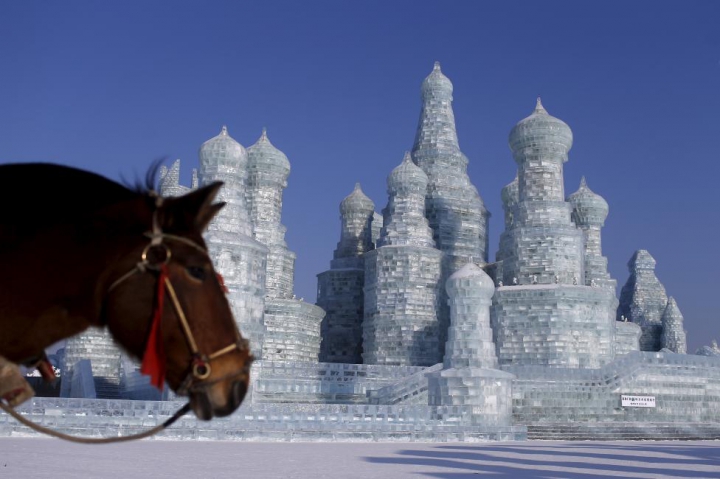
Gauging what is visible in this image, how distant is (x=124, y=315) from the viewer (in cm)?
208

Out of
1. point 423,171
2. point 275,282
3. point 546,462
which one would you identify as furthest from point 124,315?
point 423,171

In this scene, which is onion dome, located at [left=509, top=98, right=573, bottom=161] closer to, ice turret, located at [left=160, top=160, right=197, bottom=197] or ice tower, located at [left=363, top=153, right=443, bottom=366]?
ice tower, located at [left=363, top=153, right=443, bottom=366]

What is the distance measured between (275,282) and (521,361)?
36.9 ft

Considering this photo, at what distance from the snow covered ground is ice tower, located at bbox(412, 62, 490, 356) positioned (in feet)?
73.1

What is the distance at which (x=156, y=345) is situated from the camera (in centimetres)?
206

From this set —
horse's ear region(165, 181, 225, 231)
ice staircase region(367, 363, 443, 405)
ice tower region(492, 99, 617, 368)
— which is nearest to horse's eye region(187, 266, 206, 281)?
horse's ear region(165, 181, 225, 231)

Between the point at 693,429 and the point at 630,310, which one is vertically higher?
the point at 630,310

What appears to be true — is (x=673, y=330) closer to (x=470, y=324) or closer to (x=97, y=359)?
(x=470, y=324)

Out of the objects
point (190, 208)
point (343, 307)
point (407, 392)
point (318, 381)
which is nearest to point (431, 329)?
point (343, 307)

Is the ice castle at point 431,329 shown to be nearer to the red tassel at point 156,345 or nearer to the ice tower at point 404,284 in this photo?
the ice tower at point 404,284

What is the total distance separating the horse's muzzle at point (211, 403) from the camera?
6.76 ft

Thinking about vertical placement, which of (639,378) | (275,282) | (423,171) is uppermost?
(423,171)

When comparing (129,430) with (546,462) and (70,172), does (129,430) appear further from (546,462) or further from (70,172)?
(70,172)

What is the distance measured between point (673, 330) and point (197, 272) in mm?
46065
